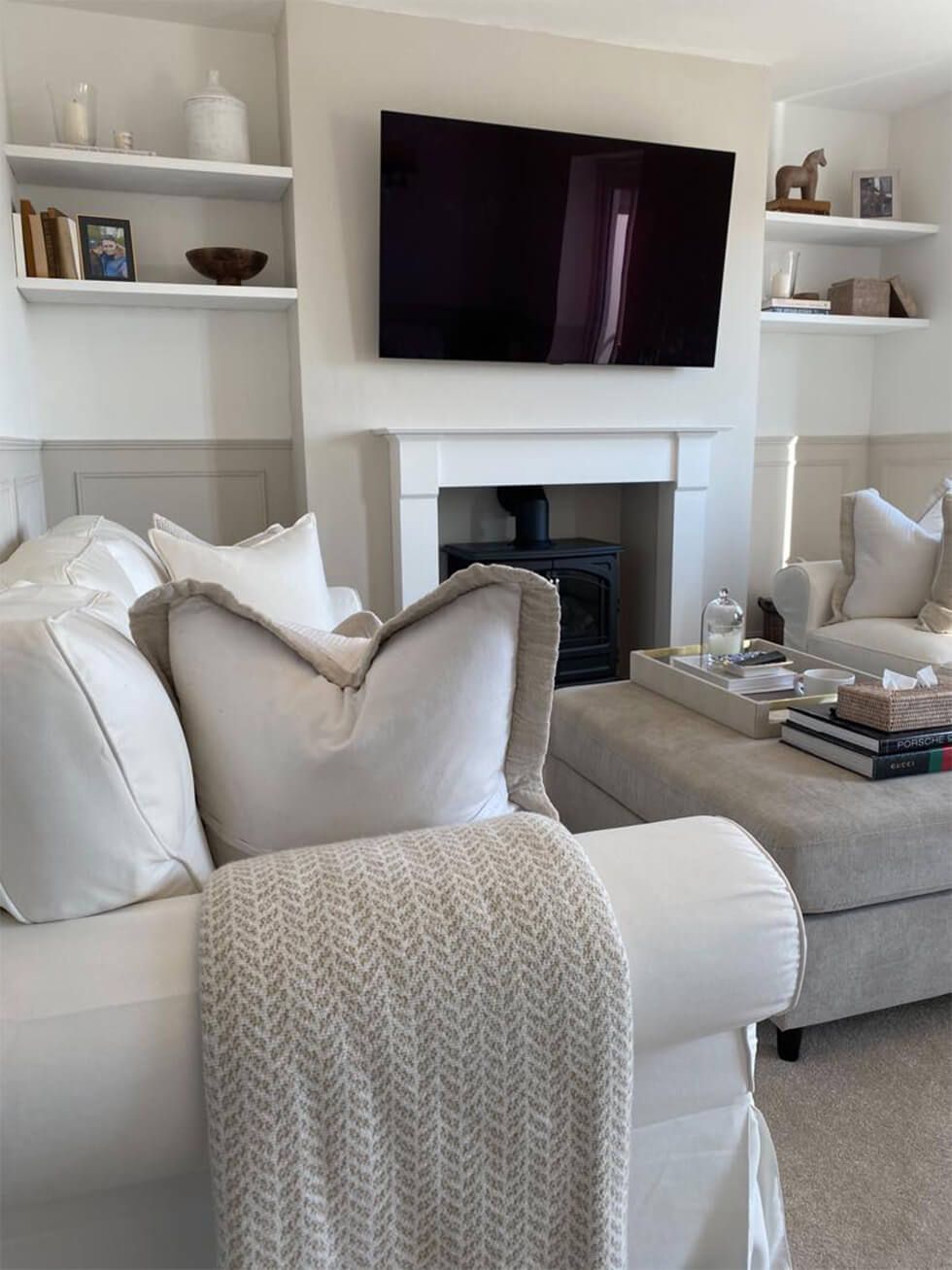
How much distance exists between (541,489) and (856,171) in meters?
2.09

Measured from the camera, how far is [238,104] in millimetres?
3248

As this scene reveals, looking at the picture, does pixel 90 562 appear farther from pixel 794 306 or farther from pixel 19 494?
pixel 794 306

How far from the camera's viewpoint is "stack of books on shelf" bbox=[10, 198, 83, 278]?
306 centimetres

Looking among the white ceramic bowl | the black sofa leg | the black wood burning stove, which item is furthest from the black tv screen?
the black sofa leg

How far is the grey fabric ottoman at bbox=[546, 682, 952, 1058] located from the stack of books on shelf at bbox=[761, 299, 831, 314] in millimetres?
2789

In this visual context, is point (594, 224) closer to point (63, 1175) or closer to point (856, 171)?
point (856, 171)

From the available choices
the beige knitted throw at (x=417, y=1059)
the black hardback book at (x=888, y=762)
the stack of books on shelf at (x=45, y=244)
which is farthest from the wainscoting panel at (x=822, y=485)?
the beige knitted throw at (x=417, y=1059)

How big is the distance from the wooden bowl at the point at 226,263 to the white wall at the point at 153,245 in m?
0.23

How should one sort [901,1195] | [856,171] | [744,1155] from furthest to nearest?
[856,171] → [901,1195] → [744,1155]

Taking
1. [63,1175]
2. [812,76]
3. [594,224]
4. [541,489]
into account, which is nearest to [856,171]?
[812,76]

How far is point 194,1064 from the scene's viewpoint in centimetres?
74

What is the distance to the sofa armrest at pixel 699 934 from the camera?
86 cm

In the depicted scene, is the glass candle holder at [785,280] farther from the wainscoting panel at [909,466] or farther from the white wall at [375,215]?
the wainscoting panel at [909,466]

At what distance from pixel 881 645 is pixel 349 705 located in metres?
2.43
